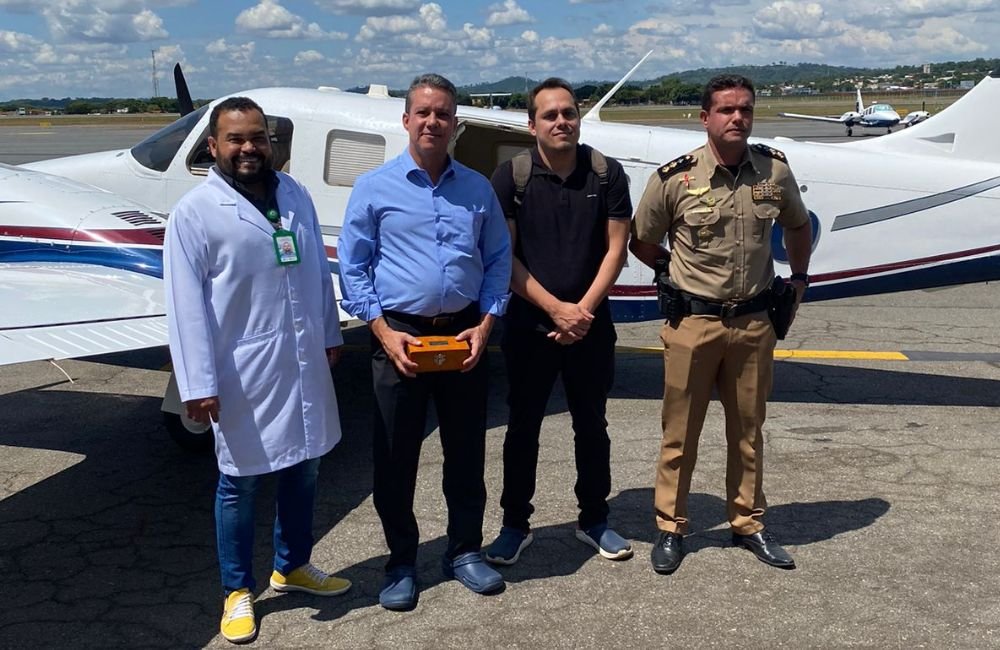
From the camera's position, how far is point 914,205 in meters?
6.62

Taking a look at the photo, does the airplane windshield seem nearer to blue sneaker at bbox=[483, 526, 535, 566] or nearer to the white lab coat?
the white lab coat

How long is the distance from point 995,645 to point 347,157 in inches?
204

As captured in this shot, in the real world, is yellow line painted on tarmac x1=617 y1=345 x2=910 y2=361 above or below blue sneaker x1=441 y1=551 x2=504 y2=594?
below

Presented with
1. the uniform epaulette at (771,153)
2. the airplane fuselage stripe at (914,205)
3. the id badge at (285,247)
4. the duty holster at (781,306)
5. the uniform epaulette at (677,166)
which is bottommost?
the duty holster at (781,306)

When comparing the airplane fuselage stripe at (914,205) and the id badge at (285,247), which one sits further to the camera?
the airplane fuselage stripe at (914,205)

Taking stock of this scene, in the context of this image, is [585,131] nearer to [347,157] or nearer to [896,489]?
A: [347,157]

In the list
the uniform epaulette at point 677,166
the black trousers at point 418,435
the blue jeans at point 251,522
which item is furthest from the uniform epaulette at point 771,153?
the blue jeans at point 251,522

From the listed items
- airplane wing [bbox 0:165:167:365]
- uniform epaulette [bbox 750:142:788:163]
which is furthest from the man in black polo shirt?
airplane wing [bbox 0:165:167:365]

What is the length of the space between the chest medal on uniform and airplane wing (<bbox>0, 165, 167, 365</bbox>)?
3.13m

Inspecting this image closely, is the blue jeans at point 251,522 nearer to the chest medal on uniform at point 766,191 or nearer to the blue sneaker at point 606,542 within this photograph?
the blue sneaker at point 606,542

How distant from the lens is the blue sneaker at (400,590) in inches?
Answer: 155

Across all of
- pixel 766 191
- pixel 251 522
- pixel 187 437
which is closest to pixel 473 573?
pixel 251 522

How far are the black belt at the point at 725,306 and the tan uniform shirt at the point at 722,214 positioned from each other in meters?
0.02

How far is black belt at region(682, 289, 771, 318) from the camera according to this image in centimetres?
411
